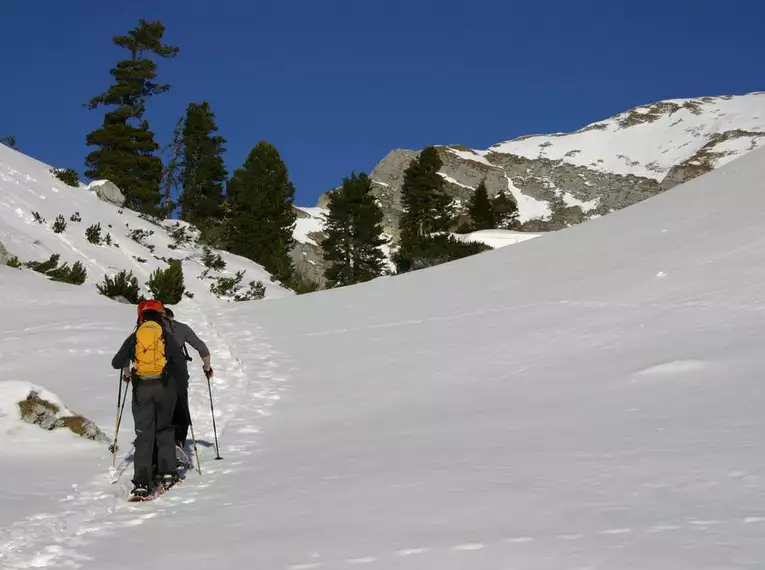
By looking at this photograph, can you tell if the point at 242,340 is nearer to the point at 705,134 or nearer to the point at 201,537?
the point at 201,537

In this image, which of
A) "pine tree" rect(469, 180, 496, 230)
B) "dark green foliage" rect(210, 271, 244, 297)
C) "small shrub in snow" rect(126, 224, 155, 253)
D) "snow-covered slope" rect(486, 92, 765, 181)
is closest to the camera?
"dark green foliage" rect(210, 271, 244, 297)

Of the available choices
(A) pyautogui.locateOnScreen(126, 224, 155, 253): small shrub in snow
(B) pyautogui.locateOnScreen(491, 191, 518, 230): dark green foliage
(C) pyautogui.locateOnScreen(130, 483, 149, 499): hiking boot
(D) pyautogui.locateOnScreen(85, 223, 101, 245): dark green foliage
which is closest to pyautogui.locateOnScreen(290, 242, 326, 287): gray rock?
(B) pyautogui.locateOnScreen(491, 191, 518, 230): dark green foliage

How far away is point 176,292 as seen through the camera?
26141 millimetres

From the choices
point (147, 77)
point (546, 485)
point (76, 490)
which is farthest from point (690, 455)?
point (147, 77)

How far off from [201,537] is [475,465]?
7.78ft

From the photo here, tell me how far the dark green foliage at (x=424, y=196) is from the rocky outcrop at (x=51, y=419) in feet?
173

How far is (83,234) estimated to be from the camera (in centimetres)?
3030

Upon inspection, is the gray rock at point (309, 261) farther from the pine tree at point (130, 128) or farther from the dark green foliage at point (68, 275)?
the dark green foliage at point (68, 275)

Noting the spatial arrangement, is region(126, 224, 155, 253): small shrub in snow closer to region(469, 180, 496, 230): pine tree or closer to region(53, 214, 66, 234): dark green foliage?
region(53, 214, 66, 234): dark green foliage

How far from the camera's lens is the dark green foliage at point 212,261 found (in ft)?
115

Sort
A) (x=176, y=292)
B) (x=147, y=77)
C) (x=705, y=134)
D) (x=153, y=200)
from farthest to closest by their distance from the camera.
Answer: (x=705, y=134)
(x=147, y=77)
(x=153, y=200)
(x=176, y=292)

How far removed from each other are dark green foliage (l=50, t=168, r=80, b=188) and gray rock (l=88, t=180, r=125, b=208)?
2.73 ft

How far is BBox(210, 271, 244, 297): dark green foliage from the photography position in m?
32.1

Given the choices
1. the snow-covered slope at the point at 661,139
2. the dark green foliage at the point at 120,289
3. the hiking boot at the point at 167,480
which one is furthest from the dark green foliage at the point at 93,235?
the snow-covered slope at the point at 661,139
